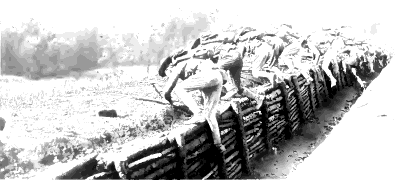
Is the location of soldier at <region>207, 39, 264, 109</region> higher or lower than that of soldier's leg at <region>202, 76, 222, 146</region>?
higher

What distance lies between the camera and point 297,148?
6781mm

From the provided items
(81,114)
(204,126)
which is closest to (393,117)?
(204,126)

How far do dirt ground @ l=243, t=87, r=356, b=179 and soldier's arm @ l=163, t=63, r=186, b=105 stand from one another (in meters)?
2.24

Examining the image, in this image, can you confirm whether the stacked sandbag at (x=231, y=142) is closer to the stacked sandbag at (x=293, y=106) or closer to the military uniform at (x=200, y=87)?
the military uniform at (x=200, y=87)

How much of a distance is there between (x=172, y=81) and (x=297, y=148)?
391 centimetres

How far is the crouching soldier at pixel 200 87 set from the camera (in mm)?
3805

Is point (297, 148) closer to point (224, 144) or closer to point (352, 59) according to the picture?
point (224, 144)

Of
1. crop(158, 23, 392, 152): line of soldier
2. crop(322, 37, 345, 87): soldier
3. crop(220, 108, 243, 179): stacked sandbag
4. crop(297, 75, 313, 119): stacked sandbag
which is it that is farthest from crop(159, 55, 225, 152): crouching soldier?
crop(322, 37, 345, 87): soldier

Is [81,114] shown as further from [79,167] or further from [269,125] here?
[79,167]

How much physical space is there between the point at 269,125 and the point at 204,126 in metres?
2.50

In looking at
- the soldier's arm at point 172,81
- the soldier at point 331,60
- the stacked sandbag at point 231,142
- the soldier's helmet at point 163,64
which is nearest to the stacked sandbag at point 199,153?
the stacked sandbag at point 231,142

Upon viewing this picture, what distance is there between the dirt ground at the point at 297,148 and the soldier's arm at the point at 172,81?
2.24m

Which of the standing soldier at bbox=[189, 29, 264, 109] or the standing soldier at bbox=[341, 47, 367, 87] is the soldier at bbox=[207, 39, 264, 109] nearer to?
the standing soldier at bbox=[189, 29, 264, 109]

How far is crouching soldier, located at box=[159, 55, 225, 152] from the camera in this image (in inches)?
150
